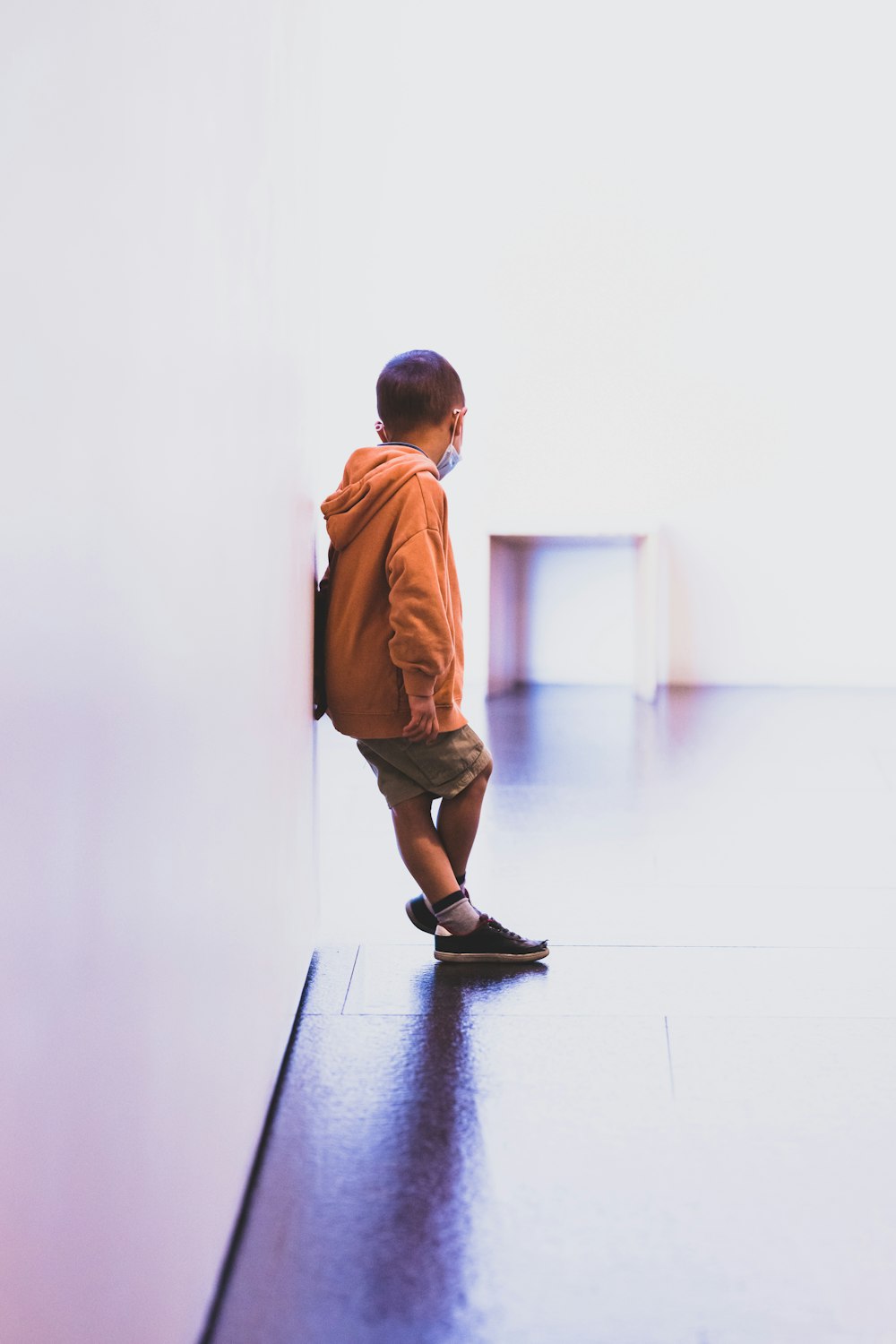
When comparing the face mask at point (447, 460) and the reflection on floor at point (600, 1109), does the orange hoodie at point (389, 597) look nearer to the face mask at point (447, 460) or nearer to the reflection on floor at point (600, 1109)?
the face mask at point (447, 460)

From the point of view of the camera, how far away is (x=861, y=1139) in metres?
1.01

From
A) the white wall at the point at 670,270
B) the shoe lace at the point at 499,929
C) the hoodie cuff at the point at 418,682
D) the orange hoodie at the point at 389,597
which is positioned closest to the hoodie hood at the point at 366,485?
the orange hoodie at the point at 389,597

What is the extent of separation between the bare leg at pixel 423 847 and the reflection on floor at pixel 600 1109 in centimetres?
10

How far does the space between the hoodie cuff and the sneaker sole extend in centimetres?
34

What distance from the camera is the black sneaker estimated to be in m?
1.45

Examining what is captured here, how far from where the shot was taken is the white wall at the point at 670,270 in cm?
466

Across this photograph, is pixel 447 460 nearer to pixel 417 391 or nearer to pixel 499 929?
pixel 417 391

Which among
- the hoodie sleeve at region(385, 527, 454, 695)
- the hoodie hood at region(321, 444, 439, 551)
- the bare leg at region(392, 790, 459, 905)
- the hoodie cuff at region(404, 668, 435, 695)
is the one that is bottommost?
the bare leg at region(392, 790, 459, 905)

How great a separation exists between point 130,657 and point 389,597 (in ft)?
2.53

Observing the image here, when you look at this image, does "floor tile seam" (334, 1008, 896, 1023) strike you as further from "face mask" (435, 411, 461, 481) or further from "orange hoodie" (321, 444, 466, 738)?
"face mask" (435, 411, 461, 481)

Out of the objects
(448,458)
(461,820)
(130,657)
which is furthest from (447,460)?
(130,657)

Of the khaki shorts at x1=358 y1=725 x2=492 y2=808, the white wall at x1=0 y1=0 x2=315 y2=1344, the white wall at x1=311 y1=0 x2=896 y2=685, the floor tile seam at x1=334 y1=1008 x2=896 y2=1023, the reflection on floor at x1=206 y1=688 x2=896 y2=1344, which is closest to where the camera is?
the white wall at x1=0 y1=0 x2=315 y2=1344

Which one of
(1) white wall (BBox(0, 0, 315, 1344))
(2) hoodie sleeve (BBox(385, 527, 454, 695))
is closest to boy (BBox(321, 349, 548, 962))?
(2) hoodie sleeve (BBox(385, 527, 454, 695))

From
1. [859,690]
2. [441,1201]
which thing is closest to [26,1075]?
[441,1201]
